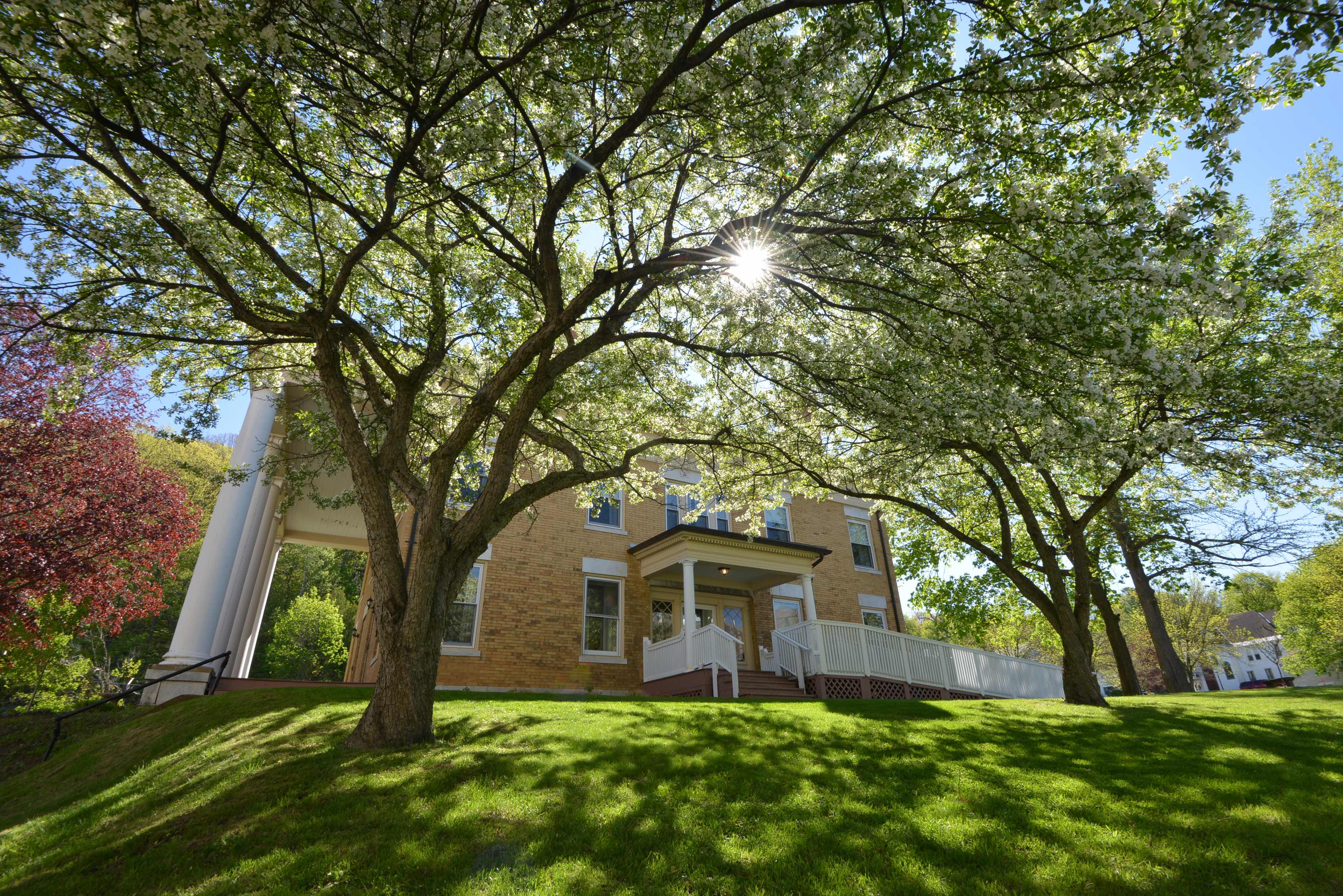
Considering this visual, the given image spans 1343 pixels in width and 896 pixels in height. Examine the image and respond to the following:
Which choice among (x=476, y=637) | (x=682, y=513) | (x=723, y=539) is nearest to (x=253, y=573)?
(x=476, y=637)

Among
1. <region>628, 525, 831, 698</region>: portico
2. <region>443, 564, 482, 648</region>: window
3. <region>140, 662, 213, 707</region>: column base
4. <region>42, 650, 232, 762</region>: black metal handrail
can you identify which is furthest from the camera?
<region>628, 525, 831, 698</region>: portico

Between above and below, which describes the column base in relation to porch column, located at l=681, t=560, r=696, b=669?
below

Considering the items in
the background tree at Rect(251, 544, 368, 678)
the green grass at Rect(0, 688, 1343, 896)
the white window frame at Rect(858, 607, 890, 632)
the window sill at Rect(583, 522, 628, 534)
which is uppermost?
the background tree at Rect(251, 544, 368, 678)

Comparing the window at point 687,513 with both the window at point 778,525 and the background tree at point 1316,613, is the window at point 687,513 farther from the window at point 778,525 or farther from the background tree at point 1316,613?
the background tree at point 1316,613

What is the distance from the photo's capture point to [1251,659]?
66.7 metres

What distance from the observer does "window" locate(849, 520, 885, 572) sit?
22453 mm

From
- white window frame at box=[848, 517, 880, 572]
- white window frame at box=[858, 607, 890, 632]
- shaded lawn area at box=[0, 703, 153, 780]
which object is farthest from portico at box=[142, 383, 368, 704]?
white window frame at box=[858, 607, 890, 632]

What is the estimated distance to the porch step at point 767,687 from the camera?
15.1 metres

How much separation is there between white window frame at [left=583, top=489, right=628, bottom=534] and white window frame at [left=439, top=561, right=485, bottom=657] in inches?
117

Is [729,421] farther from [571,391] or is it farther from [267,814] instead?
[267,814]

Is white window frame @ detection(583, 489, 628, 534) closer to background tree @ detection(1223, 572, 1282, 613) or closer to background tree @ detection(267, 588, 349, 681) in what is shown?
background tree @ detection(1223, 572, 1282, 613)

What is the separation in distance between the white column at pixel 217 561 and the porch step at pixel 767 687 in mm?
10187

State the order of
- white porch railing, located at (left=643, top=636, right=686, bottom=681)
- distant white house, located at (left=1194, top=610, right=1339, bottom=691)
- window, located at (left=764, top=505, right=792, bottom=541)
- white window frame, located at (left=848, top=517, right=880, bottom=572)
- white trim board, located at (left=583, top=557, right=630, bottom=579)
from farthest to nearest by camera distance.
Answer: distant white house, located at (left=1194, top=610, right=1339, bottom=691), white window frame, located at (left=848, top=517, right=880, bottom=572), window, located at (left=764, top=505, right=792, bottom=541), white trim board, located at (left=583, top=557, right=630, bottom=579), white porch railing, located at (left=643, top=636, right=686, bottom=681)

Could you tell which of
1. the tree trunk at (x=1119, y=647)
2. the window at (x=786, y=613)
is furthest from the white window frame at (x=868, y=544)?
the tree trunk at (x=1119, y=647)
